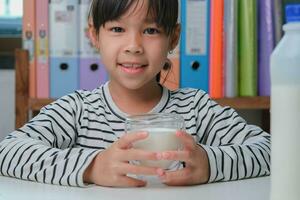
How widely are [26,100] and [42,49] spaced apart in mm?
166

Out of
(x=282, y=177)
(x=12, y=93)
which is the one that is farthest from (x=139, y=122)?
(x=12, y=93)

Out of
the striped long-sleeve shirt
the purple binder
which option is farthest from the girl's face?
the purple binder

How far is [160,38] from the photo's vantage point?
101cm

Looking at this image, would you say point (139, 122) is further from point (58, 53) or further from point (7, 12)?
point (7, 12)

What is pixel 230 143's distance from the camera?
1017 mm

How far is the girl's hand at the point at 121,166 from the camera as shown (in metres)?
0.71

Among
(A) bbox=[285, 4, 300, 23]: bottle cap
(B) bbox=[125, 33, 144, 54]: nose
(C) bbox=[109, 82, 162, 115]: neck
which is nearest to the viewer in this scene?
(A) bbox=[285, 4, 300, 23]: bottle cap

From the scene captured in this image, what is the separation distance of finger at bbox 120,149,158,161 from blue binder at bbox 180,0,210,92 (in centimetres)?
84

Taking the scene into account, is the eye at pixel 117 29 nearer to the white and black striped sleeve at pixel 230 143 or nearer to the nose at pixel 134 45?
the nose at pixel 134 45

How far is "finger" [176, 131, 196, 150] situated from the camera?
0.71 meters

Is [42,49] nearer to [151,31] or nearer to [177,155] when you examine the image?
[151,31]

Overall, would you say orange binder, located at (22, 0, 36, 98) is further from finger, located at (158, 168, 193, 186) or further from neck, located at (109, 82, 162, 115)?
finger, located at (158, 168, 193, 186)

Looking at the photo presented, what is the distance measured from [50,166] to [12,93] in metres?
1.20

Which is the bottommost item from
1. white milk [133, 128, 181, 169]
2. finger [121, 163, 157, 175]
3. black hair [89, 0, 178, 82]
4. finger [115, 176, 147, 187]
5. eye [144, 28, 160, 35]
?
finger [115, 176, 147, 187]
